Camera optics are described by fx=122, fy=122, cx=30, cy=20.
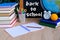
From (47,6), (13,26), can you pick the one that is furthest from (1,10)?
(47,6)

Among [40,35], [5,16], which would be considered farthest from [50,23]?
[5,16]

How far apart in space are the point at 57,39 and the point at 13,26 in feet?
1.22

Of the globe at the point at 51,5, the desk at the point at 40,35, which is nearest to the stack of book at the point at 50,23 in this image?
the desk at the point at 40,35

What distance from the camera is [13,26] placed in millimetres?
953

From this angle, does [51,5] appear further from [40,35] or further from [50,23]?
[40,35]

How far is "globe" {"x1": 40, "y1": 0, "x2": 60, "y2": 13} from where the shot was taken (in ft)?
3.58

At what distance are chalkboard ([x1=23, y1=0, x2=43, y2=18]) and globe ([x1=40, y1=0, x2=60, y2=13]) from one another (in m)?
0.04

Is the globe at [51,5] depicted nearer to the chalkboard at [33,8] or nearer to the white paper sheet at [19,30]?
the chalkboard at [33,8]

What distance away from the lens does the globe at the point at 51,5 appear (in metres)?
1.09

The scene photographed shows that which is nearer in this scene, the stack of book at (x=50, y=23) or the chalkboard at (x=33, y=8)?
the stack of book at (x=50, y=23)

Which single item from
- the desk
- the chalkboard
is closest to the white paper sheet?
the desk

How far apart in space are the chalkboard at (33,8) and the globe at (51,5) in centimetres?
4

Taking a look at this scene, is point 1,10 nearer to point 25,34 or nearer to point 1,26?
point 1,26

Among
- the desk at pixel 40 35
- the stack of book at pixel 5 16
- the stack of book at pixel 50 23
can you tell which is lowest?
the desk at pixel 40 35
